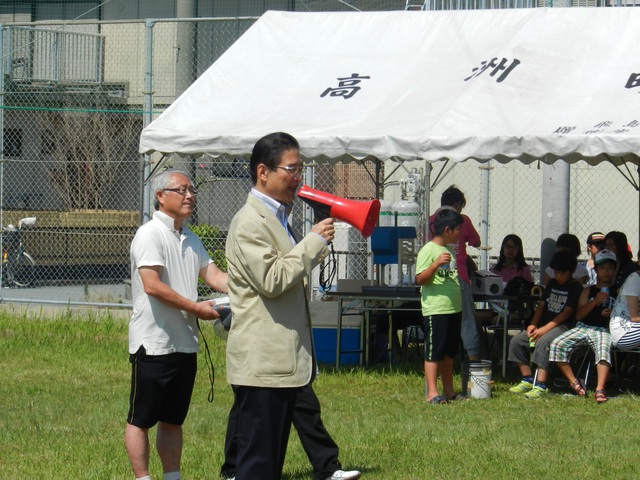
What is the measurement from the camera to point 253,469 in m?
4.54

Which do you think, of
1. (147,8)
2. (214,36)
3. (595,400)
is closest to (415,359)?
(595,400)

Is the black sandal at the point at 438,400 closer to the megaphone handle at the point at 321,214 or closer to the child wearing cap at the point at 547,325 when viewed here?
the child wearing cap at the point at 547,325

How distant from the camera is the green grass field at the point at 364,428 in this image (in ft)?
21.1

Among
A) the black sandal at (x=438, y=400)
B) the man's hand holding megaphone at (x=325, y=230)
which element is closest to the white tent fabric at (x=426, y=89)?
the black sandal at (x=438, y=400)

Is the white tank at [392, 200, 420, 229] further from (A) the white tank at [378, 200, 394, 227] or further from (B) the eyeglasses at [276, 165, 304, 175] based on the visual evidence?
(B) the eyeglasses at [276, 165, 304, 175]

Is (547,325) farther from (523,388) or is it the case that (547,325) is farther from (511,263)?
(511,263)

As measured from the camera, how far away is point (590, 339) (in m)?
8.99

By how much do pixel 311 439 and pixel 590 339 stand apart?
3.78m

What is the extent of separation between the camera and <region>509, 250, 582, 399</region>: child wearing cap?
9023 mm

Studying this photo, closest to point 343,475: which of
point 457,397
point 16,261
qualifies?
point 457,397

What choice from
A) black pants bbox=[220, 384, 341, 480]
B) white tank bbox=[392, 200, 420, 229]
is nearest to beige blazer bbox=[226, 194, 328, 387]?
black pants bbox=[220, 384, 341, 480]

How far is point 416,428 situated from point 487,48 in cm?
407

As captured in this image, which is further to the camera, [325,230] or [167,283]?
[167,283]

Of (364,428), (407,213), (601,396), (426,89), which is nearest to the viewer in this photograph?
(364,428)
